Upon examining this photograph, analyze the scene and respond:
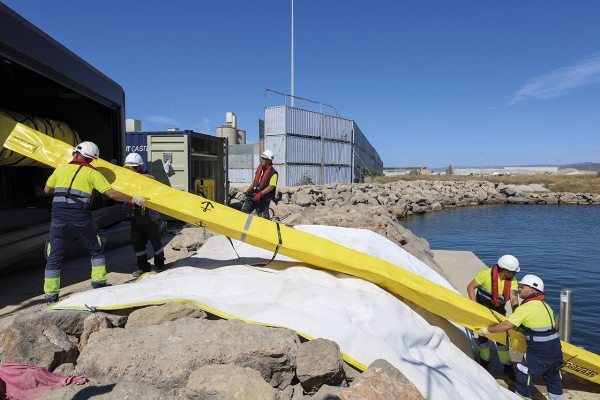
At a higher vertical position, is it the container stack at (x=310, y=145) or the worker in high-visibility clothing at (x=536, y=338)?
the container stack at (x=310, y=145)

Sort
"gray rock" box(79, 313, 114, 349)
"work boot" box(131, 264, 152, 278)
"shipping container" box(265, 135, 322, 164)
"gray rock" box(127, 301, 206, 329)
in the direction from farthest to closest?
"shipping container" box(265, 135, 322, 164) < "work boot" box(131, 264, 152, 278) < "gray rock" box(127, 301, 206, 329) < "gray rock" box(79, 313, 114, 349)

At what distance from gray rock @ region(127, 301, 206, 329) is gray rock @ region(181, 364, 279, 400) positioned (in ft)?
2.39

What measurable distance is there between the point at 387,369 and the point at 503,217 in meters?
23.1

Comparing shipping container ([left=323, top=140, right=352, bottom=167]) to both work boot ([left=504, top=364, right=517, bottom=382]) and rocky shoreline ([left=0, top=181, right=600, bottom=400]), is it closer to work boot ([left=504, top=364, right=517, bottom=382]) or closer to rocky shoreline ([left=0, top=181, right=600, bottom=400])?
work boot ([left=504, top=364, right=517, bottom=382])

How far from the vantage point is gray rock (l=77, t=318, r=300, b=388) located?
272 centimetres

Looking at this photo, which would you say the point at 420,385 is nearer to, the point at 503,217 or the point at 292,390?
the point at 292,390

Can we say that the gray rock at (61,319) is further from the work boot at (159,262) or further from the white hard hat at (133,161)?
the white hard hat at (133,161)

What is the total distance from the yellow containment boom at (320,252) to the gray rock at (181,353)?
146 cm

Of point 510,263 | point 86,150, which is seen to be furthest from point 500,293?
point 86,150

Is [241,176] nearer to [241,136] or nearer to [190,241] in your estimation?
[241,136]

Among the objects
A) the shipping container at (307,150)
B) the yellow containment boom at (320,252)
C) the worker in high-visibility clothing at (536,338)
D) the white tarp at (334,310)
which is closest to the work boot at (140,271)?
the white tarp at (334,310)

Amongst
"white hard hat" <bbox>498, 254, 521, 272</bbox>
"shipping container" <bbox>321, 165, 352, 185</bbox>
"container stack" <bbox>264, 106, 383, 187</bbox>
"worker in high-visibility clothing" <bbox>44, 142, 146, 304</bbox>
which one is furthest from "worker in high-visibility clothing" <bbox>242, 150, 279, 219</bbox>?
"shipping container" <bbox>321, 165, 352, 185</bbox>

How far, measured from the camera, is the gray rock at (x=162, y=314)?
3291 mm

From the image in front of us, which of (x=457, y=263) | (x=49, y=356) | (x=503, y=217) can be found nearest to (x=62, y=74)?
(x=49, y=356)
